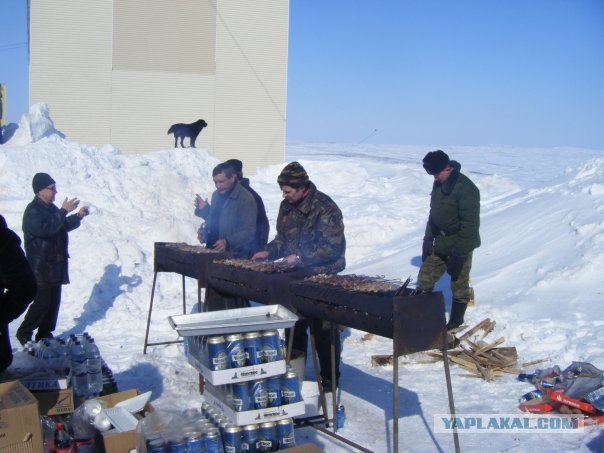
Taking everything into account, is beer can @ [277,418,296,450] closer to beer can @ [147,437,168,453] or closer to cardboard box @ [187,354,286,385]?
cardboard box @ [187,354,286,385]

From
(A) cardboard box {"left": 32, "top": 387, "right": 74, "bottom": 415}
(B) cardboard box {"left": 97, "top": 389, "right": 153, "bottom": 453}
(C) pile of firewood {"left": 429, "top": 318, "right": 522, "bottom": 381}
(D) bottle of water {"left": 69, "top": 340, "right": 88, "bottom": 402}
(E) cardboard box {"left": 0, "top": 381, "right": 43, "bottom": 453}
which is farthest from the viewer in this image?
(C) pile of firewood {"left": 429, "top": 318, "right": 522, "bottom": 381}

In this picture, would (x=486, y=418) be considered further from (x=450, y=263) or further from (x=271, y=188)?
(x=271, y=188)

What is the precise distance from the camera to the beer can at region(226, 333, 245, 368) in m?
3.73

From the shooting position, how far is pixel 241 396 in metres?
3.68

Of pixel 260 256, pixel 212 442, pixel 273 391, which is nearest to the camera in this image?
pixel 212 442

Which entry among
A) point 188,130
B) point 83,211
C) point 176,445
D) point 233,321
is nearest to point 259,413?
point 176,445

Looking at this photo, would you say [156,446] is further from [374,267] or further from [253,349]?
[374,267]

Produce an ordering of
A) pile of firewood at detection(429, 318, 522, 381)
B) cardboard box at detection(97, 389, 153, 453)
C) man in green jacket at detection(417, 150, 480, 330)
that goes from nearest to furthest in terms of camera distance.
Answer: cardboard box at detection(97, 389, 153, 453) < pile of firewood at detection(429, 318, 522, 381) < man in green jacket at detection(417, 150, 480, 330)

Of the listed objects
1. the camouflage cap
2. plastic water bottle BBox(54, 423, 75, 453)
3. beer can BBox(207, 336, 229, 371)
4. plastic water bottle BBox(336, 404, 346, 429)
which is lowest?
plastic water bottle BBox(336, 404, 346, 429)

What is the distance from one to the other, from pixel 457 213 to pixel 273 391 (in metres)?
4.13

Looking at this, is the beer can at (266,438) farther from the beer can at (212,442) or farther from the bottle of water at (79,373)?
the bottle of water at (79,373)

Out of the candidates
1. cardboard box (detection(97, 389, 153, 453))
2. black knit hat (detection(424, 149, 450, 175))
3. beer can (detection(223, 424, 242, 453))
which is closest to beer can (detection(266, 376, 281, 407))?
beer can (detection(223, 424, 242, 453))

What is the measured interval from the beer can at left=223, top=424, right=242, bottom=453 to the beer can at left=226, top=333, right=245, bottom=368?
353mm

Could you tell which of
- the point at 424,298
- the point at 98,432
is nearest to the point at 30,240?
the point at 98,432
